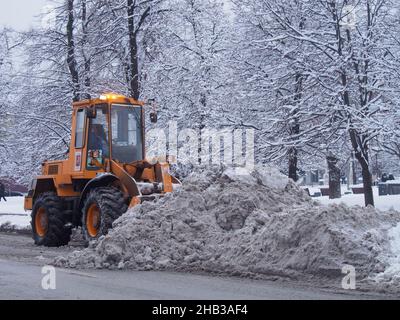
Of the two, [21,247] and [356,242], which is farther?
[21,247]

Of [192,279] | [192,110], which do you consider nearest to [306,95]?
[192,110]

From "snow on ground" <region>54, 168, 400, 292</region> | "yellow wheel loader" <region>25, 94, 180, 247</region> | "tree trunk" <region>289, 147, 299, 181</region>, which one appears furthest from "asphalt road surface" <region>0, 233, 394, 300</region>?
"tree trunk" <region>289, 147, 299, 181</region>

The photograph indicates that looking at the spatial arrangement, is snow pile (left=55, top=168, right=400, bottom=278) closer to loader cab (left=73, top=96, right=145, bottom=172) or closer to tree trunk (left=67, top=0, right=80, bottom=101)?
loader cab (left=73, top=96, right=145, bottom=172)

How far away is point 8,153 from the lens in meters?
34.8

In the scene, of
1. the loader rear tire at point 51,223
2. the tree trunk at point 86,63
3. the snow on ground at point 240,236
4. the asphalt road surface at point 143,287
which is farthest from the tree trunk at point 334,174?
the asphalt road surface at point 143,287

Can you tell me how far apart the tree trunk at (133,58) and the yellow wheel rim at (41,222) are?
775 centimetres

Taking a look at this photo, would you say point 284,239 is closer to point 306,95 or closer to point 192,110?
point 306,95

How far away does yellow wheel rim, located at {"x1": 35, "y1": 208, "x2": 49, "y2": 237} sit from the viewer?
16.4 m

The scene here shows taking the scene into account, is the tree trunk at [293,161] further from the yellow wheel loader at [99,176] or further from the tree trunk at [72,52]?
the tree trunk at [72,52]

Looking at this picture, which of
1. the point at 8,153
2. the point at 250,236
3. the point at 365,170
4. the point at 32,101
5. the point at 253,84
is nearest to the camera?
the point at 250,236

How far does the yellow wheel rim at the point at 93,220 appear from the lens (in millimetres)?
14391
